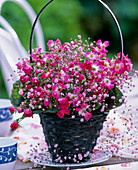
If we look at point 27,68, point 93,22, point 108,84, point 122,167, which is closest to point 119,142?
point 122,167

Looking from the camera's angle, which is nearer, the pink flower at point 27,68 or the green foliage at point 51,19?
the pink flower at point 27,68

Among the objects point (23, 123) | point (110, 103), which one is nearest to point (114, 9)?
point (23, 123)

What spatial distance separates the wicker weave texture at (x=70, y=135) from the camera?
942mm

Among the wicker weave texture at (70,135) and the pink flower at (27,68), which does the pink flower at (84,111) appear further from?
the pink flower at (27,68)

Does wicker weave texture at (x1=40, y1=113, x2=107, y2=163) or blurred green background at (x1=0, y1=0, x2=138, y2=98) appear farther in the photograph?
blurred green background at (x1=0, y1=0, x2=138, y2=98)

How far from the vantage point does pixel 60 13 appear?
4.45m

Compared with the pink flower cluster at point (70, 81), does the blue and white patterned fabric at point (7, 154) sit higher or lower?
lower

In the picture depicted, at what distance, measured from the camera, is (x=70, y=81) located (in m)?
0.89

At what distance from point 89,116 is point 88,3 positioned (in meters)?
4.87

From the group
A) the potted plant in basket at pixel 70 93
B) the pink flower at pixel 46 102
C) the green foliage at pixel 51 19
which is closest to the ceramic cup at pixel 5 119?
the potted plant in basket at pixel 70 93

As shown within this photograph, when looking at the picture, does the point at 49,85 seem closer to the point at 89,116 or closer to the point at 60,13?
the point at 89,116

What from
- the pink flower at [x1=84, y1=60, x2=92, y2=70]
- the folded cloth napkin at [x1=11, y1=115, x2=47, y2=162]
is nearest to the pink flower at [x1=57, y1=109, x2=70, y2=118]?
the pink flower at [x1=84, y1=60, x2=92, y2=70]

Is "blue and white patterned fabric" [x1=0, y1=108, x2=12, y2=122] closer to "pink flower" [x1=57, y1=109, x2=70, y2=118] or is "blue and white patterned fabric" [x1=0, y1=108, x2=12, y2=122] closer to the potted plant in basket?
the potted plant in basket

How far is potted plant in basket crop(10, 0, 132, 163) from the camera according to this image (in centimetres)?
89
